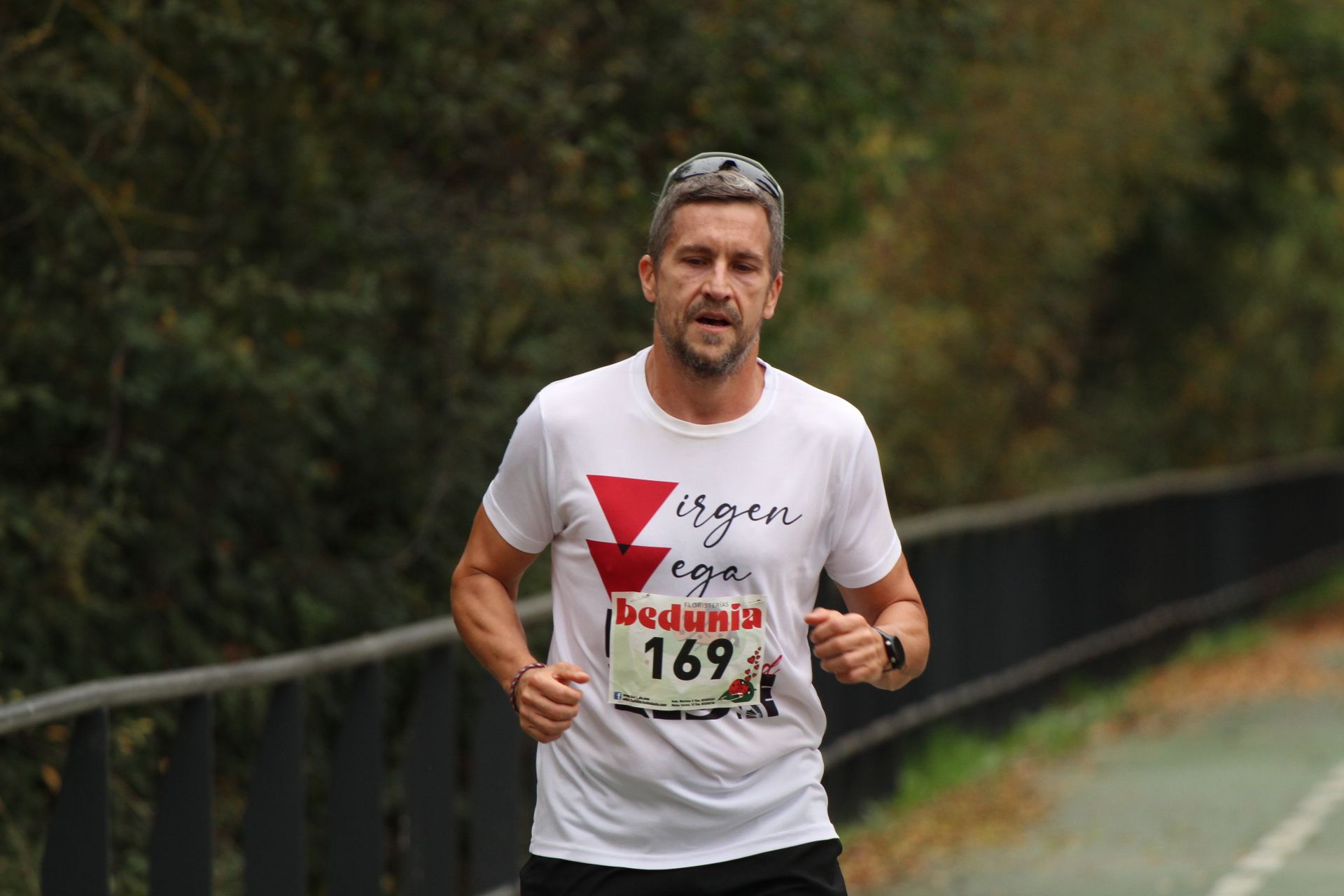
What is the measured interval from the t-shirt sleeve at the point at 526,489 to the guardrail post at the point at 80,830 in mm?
1124

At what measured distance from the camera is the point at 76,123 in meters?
7.48

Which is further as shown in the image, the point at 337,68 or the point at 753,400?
the point at 337,68

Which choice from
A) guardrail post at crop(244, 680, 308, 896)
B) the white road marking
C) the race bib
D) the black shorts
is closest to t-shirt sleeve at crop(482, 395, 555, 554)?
the race bib

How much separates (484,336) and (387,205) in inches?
34.8

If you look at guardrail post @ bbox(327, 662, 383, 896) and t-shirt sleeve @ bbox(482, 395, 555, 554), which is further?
guardrail post @ bbox(327, 662, 383, 896)

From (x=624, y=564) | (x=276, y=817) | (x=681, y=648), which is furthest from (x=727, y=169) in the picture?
(x=276, y=817)

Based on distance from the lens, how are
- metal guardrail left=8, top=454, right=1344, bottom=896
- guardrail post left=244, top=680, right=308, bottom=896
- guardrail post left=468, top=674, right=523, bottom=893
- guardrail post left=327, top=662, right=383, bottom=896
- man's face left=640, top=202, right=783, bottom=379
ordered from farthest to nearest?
guardrail post left=468, top=674, right=523, bottom=893 < guardrail post left=327, top=662, right=383, bottom=896 < guardrail post left=244, top=680, right=308, bottom=896 < metal guardrail left=8, top=454, right=1344, bottom=896 < man's face left=640, top=202, right=783, bottom=379

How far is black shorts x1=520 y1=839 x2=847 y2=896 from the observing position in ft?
13.0

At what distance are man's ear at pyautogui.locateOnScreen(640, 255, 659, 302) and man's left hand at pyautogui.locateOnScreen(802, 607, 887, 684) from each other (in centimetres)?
63

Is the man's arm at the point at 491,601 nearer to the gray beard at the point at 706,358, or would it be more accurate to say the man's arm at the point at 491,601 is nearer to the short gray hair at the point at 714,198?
the gray beard at the point at 706,358

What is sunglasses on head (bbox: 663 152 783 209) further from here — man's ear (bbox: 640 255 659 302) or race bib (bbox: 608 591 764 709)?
race bib (bbox: 608 591 764 709)

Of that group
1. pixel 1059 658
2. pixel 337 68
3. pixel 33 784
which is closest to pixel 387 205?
pixel 337 68

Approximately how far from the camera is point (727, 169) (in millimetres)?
3996

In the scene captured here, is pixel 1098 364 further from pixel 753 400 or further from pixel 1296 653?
pixel 753 400
